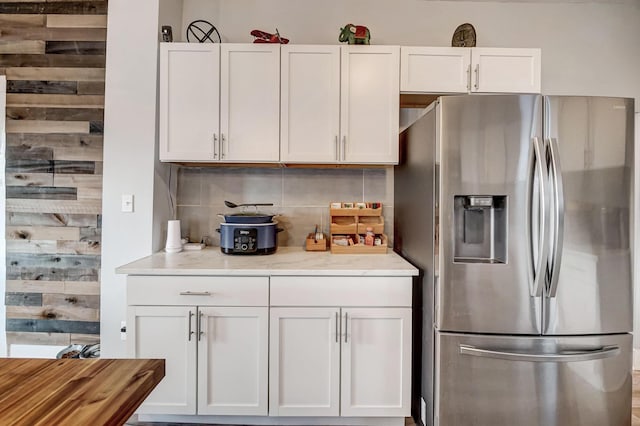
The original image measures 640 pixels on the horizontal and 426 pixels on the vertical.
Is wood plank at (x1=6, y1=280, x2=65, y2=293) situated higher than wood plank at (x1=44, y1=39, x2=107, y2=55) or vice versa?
wood plank at (x1=44, y1=39, x2=107, y2=55)

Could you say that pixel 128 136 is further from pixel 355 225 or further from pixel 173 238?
pixel 355 225

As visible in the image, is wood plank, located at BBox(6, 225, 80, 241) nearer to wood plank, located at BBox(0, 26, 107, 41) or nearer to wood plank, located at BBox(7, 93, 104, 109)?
wood plank, located at BBox(7, 93, 104, 109)

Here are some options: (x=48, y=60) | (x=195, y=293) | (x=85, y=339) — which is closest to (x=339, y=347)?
(x=195, y=293)

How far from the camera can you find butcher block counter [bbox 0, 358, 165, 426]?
1.85 feet

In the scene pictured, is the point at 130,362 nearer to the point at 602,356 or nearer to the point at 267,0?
the point at 602,356

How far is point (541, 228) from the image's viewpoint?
1384 mm

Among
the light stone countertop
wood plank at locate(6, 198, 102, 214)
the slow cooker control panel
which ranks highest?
wood plank at locate(6, 198, 102, 214)

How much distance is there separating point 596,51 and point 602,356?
2.20 meters

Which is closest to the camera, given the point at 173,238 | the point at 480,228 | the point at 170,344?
the point at 480,228

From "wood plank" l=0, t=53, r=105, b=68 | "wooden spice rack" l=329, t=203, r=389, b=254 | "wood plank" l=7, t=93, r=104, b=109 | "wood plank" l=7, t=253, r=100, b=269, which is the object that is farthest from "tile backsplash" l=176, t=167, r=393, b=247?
"wood plank" l=0, t=53, r=105, b=68

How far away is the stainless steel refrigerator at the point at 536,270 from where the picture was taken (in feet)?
4.66

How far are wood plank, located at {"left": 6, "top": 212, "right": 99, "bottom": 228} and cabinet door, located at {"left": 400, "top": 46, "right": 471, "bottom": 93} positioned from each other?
7.32 ft

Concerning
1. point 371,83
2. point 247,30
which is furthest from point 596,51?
point 247,30

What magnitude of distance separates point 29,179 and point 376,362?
2.49 m
